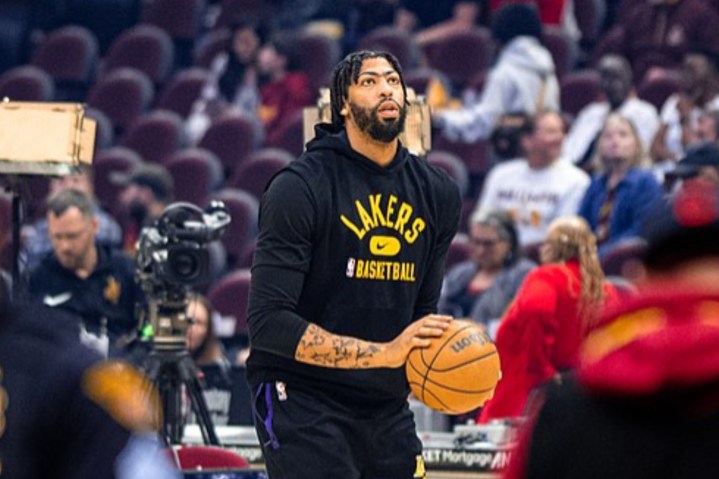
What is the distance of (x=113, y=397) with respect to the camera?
2980mm

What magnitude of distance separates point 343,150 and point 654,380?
361cm

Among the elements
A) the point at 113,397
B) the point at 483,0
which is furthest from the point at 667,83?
the point at 113,397

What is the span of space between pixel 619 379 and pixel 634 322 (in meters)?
0.12

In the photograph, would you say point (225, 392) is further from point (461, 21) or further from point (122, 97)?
point (122, 97)

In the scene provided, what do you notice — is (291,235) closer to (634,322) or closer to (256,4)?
(634,322)

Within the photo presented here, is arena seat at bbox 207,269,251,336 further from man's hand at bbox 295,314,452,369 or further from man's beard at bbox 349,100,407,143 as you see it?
man's hand at bbox 295,314,452,369

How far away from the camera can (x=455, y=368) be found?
18.4ft

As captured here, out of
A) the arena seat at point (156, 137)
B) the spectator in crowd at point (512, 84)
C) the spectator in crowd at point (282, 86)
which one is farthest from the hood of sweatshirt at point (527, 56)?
the arena seat at point (156, 137)

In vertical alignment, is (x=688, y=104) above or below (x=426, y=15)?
below

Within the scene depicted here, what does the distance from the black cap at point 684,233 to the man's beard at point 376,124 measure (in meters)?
3.41

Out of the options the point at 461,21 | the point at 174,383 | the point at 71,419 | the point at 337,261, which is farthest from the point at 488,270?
the point at 71,419

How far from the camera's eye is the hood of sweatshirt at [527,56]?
13.7m

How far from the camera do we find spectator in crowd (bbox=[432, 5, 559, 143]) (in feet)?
44.8

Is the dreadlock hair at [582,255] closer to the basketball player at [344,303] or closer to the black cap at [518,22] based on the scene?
the basketball player at [344,303]
